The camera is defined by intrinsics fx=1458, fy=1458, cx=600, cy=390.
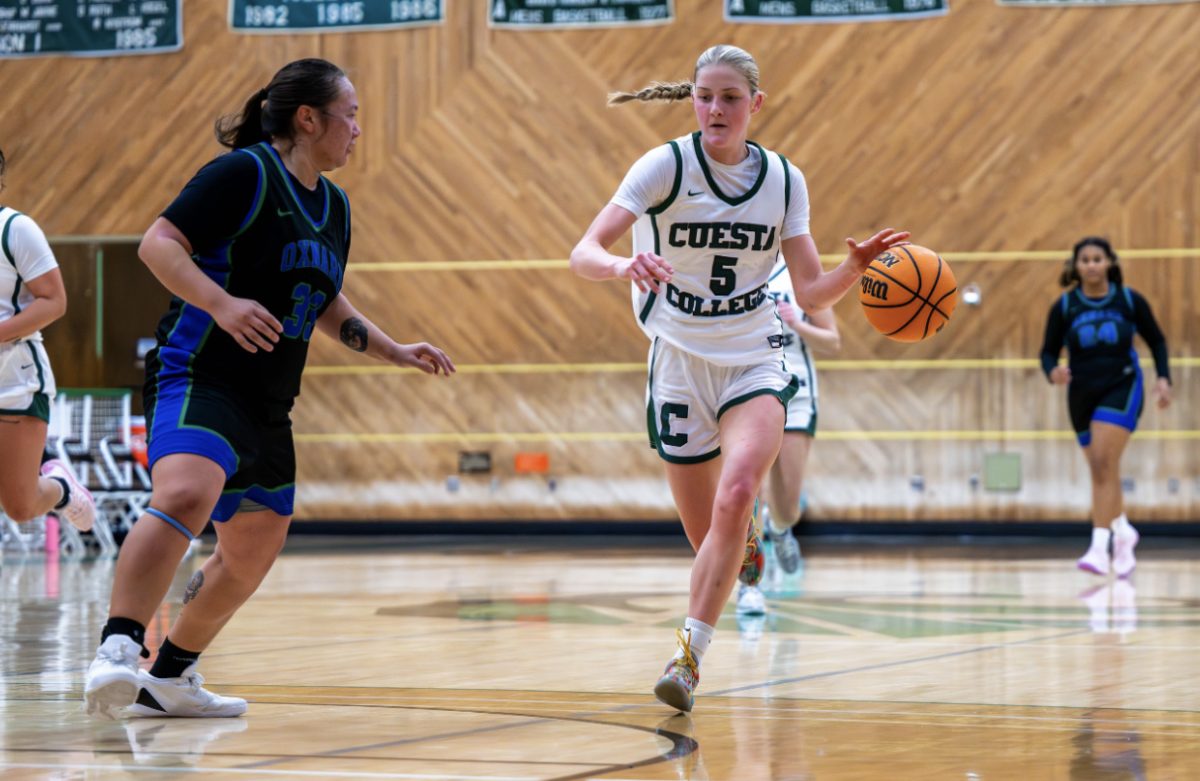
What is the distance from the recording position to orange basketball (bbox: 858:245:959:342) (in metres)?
4.38

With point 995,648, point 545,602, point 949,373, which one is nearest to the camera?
point 995,648

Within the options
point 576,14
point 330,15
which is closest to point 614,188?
point 576,14

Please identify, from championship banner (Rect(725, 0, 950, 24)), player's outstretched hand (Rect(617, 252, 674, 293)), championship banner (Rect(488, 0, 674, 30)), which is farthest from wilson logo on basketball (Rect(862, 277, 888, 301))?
championship banner (Rect(488, 0, 674, 30))

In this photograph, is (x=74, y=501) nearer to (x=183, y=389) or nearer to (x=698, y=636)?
(x=183, y=389)

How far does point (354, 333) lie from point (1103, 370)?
638cm

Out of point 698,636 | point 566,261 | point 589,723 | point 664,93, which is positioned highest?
point 566,261

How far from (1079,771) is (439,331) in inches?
446

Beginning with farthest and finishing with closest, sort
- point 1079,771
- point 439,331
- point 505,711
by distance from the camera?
1. point 439,331
2. point 505,711
3. point 1079,771

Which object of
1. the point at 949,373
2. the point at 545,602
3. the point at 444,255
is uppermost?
the point at 444,255

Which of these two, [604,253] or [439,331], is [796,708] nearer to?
[604,253]

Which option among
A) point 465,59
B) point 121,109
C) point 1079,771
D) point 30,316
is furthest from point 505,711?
point 121,109

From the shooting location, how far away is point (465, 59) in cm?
1377

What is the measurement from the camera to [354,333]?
151 inches

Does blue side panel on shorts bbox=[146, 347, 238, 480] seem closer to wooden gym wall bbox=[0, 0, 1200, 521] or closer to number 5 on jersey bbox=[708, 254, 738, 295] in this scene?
number 5 on jersey bbox=[708, 254, 738, 295]
